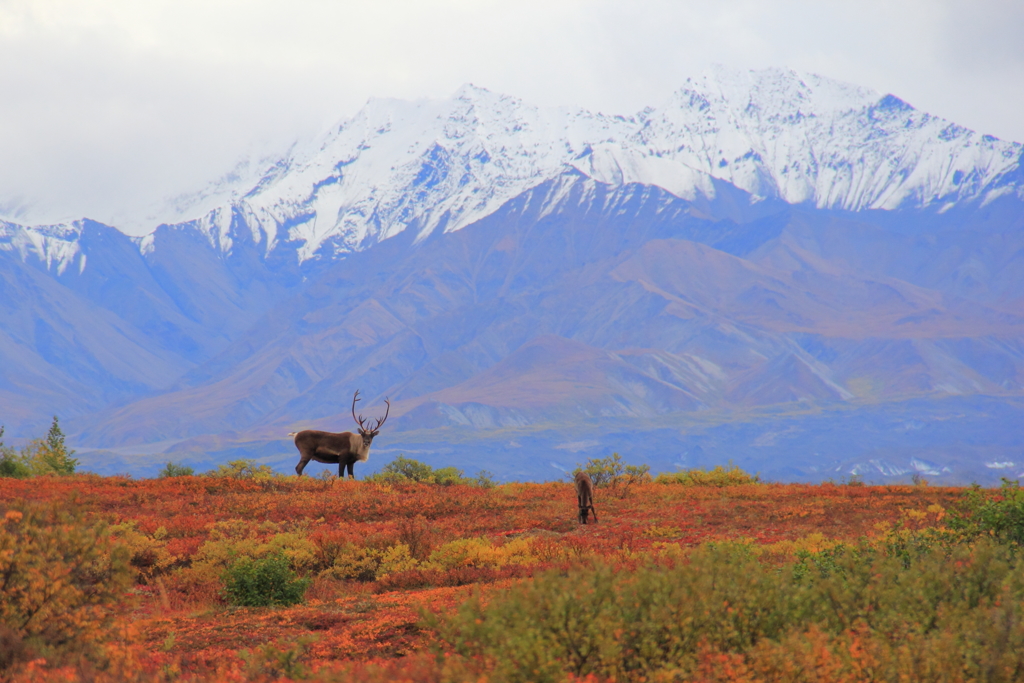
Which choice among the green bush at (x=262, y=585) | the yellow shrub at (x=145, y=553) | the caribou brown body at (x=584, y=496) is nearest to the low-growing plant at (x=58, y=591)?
the green bush at (x=262, y=585)

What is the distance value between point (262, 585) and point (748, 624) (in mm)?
8709

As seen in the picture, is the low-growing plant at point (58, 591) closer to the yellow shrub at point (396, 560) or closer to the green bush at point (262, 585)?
the green bush at point (262, 585)

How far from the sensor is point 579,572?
411 inches

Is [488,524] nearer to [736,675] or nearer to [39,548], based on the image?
[39,548]

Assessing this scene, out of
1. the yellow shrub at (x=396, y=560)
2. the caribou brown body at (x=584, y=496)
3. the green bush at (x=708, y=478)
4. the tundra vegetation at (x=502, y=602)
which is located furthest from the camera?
the green bush at (x=708, y=478)

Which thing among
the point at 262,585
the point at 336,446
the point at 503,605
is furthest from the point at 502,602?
the point at 336,446

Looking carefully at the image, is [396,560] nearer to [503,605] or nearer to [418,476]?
[503,605]

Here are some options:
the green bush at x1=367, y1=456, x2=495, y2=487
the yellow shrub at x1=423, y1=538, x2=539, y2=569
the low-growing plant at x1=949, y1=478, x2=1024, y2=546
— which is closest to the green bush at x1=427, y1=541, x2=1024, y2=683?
the low-growing plant at x1=949, y1=478, x2=1024, y2=546

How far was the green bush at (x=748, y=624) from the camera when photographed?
8195 millimetres

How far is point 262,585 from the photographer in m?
15.3

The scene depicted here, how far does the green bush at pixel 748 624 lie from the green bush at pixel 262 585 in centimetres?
560

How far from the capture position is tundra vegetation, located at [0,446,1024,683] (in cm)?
843

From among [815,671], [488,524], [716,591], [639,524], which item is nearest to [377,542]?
[488,524]

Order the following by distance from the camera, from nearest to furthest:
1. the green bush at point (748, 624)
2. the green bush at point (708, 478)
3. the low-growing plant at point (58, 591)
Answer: the green bush at point (748, 624), the low-growing plant at point (58, 591), the green bush at point (708, 478)
